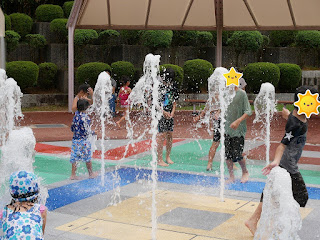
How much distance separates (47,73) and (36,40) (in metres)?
1.84

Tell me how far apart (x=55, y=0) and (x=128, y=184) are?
2203 cm

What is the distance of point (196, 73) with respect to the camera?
854 inches

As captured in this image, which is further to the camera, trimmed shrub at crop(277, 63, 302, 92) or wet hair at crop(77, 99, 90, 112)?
trimmed shrub at crop(277, 63, 302, 92)

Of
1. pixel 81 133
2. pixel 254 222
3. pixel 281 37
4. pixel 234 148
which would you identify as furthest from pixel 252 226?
pixel 281 37

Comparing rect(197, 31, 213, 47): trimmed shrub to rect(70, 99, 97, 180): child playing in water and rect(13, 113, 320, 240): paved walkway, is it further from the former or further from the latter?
rect(70, 99, 97, 180): child playing in water

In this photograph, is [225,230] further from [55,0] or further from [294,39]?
[55,0]

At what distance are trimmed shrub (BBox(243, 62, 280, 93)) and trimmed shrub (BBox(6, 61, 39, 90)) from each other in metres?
8.83

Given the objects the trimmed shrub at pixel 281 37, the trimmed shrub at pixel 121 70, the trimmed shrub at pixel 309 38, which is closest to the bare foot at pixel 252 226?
the trimmed shrub at pixel 121 70

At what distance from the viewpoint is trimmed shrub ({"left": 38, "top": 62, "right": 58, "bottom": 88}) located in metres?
22.1

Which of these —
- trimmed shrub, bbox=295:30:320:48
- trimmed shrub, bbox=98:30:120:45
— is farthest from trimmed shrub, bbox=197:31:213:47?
Result: trimmed shrub, bbox=295:30:320:48

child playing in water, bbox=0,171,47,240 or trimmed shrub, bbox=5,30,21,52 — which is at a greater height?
trimmed shrub, bbox=5,30,21,52

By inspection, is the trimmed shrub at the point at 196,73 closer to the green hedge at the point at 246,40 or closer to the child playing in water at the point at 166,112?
the green hedge at the point at 246,40

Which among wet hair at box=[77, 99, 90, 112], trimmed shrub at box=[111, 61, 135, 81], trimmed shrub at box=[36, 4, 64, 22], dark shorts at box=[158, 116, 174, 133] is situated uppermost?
trimmed shrub at box=[36, 4, 64, 22]

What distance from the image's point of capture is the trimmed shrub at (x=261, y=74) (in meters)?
21.8
